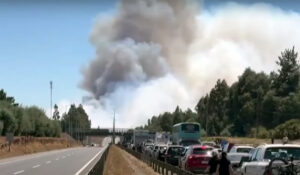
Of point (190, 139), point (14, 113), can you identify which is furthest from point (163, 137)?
A: point (14, 113)

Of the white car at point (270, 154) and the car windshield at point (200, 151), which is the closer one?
the white car at point (270, 154)

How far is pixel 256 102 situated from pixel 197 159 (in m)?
128

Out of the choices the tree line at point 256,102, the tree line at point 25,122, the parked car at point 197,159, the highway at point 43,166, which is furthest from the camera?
the tree line at point 256,102

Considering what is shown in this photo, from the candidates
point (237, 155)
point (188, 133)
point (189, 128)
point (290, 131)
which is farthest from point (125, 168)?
point (290, 131)

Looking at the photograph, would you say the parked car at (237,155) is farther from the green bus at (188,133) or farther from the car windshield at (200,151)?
the green bus at (188,133)

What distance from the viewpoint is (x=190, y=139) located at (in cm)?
7150

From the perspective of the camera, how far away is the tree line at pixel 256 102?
144125mm

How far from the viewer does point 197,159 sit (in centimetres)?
3634

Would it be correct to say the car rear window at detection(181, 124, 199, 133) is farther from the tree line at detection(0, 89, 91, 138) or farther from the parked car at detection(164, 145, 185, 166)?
the tree line at detection(0, 89, 91, 138)

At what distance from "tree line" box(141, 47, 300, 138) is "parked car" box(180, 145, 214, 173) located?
89.5 m

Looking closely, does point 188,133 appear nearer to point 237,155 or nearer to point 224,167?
point 237,155

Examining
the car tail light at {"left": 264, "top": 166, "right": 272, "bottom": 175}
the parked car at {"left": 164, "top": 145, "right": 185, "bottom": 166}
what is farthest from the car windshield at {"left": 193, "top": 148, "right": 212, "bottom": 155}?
the car tail light at {"left": 264, "top": 166, "right": 272, "bottom": 175}

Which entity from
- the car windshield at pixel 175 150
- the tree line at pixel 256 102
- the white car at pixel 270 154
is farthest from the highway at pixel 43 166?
the tree line at pixel 256 102

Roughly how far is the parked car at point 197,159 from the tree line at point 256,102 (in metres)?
89.5
